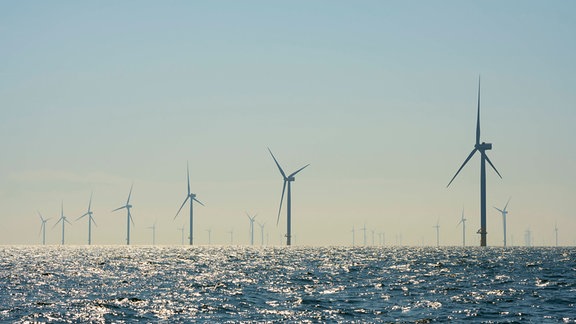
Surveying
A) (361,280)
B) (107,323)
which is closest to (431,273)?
(361,280)

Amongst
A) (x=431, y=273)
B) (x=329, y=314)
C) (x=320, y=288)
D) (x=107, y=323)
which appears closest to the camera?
(x=107, y=323)

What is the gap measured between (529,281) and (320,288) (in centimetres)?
2190

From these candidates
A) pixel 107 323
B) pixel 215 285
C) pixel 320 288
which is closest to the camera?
pixel 107 323

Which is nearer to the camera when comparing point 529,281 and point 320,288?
point 320,288

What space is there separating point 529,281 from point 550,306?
25.1 metres

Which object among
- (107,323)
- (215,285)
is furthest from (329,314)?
(215,285)

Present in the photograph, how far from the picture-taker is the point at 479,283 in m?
77.4

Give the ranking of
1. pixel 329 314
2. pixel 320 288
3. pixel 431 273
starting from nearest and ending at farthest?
pixel 329 314, pixel 320 288, pixel 431 273

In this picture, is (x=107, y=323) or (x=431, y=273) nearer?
(x=107, y=323)

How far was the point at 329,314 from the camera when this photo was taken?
52.1 m

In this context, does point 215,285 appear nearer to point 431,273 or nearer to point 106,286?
point 106,286

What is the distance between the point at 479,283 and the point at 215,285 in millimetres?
25476

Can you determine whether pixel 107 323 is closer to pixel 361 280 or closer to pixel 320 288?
pixel 320 288

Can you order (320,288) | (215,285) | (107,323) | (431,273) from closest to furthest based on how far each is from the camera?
(107,323) → (320,288) → (215,285) → (431,273)
